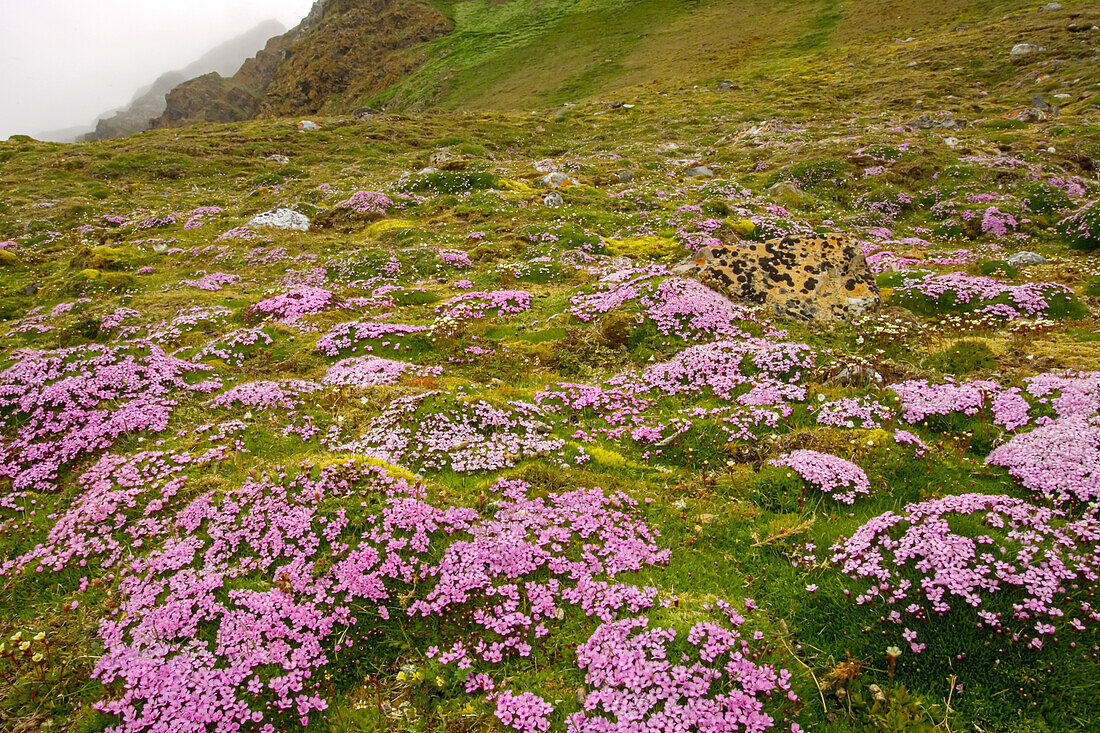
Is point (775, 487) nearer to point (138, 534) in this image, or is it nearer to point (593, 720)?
point (593, 720)

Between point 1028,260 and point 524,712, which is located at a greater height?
point 524,712

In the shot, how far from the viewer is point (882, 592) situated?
20.8 feet

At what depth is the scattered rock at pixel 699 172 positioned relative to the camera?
38.4 metres

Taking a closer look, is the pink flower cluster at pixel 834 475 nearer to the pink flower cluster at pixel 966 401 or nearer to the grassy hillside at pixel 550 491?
the grassy hillside at pixel 550 491

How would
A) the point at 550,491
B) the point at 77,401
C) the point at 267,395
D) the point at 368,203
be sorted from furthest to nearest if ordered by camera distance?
1. the point at 368,203
2. the point at 267,395
3. the point at 77,401
4. the point at 550,491

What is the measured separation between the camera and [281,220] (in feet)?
98.2

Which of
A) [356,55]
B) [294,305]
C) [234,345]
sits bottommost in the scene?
[234,345]

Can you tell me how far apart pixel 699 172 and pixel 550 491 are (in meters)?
36.1

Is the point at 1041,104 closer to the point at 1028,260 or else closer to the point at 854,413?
the point at 1028,260

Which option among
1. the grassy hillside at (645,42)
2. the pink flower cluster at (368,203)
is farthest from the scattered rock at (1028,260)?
the grassy hillside at (645,42)

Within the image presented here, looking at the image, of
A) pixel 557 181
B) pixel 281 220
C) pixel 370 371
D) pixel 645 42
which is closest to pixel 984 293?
pixel 370 371

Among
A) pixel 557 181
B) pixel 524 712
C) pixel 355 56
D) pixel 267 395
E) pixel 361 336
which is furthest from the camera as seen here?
pixel 355 56

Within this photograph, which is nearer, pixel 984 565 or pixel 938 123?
pixel 984 565

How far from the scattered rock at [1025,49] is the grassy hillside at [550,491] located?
4675 centimetres
